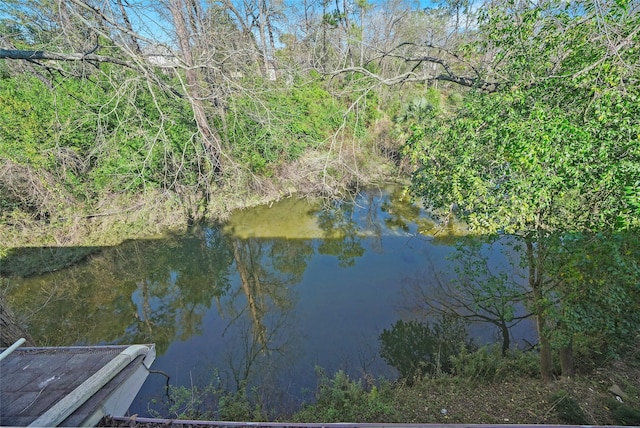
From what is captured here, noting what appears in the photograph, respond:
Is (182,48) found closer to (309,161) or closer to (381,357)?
(309,161)

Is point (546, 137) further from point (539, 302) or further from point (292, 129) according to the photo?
point (292, 129)

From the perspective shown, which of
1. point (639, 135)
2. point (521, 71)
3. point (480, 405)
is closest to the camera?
point (639, 135)

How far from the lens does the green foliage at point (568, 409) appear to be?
315 cm

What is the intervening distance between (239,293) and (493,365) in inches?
186

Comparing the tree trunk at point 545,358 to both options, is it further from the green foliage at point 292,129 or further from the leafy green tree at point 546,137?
the green foliage at point 292,129

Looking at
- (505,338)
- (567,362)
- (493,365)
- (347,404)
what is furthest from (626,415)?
(347,404)

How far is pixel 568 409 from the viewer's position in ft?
10.6

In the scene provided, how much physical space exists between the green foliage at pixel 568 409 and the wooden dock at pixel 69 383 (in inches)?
161

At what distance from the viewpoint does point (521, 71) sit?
133 inches

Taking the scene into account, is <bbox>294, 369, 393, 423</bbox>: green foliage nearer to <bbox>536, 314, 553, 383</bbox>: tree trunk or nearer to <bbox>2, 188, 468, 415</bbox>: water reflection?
<bbox>2, 188, 468, 415</bbox>: water reflection

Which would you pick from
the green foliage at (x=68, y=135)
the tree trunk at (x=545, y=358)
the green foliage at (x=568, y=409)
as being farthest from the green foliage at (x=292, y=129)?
the green foliage at (x=568, y=409)

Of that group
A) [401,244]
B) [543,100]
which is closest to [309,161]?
[401,244]

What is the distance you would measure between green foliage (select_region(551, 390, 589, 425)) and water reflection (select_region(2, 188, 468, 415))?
201 centimetres

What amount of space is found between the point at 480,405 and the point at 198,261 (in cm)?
627
